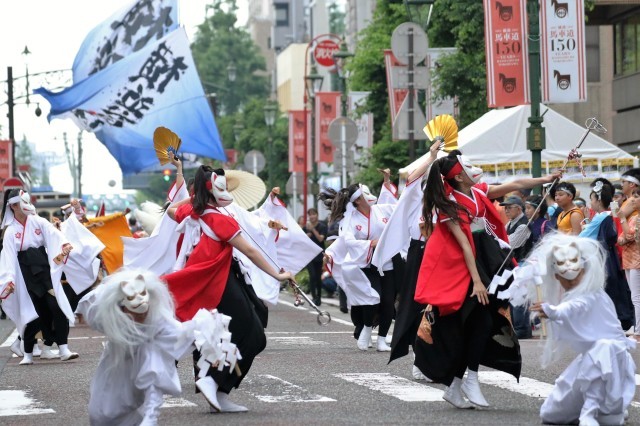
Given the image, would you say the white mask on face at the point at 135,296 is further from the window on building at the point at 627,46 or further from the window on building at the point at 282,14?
the window on building at the point at 282,14

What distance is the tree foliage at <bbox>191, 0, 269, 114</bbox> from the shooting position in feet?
369

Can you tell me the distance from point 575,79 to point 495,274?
11.2 meters

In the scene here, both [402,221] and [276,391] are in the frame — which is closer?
[276,391]

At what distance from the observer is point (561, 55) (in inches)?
840

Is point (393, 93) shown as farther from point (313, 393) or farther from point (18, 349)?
point (313, 393)

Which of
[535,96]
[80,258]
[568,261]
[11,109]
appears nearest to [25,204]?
[80,258]

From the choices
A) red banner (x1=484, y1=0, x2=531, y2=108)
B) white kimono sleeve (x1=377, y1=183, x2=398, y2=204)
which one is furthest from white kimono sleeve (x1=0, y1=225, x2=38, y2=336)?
red banner (x1=484, y1=0, x2=531, y2=108)

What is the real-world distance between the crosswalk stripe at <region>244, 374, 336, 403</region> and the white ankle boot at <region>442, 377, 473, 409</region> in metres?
0.95

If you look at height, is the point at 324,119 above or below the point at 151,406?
above

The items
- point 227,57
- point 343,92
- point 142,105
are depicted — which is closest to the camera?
point 142,105

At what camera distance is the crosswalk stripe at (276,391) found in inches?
448

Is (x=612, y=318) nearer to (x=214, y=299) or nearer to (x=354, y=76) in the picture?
(x=214, y=299)

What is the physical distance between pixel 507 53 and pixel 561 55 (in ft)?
3.72

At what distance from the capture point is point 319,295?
28078mm
